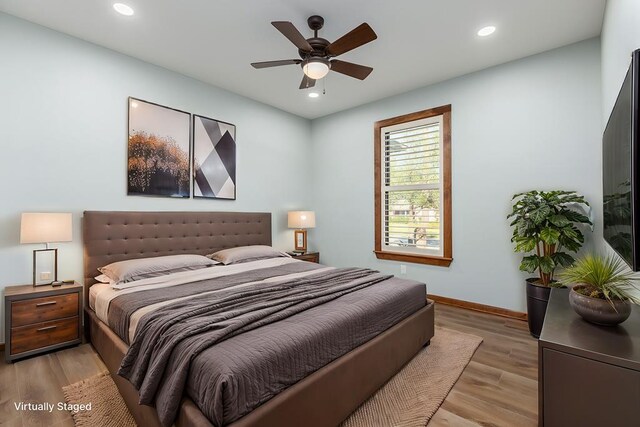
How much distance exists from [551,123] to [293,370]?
3.55 m

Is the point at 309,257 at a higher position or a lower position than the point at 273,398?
higher

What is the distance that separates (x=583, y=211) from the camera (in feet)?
9.74

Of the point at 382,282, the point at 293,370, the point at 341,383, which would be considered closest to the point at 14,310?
the point at 293,370

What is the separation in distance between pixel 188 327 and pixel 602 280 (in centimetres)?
215

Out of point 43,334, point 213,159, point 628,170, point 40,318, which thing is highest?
point 213,159

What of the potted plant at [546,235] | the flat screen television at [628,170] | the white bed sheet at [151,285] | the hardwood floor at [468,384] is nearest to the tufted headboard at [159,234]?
the white bed sheet at [151,285]

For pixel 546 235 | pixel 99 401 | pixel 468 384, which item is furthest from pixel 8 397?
pixel 546 235

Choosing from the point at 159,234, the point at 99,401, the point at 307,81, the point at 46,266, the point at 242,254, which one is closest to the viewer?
the point at 99,401

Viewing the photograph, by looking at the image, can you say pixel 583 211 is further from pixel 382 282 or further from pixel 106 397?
pixel 106 397

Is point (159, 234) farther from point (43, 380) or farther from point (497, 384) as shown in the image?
point (497, 384)

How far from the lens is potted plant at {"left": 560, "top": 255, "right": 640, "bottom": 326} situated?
143 centimetres

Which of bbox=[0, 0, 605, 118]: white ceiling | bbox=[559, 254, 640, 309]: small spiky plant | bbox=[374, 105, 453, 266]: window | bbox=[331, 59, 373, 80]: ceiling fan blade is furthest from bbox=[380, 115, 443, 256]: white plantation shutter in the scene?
bbox=[559, 254, 640, 309]: small spiky plant

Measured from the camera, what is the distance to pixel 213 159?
13.2ft

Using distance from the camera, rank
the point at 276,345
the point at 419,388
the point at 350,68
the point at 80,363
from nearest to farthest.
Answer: the point at 276,345, the point at 419,388, the point at 80,363, the point at 350,68
